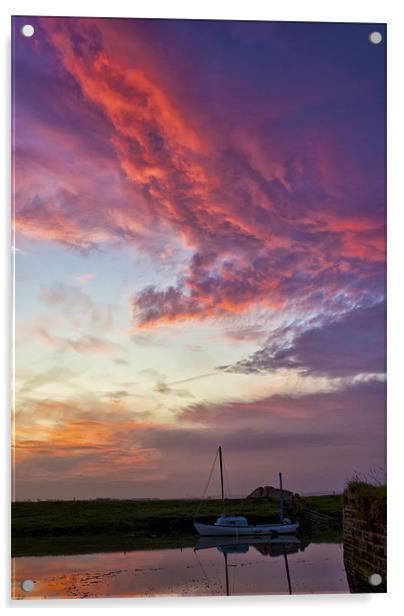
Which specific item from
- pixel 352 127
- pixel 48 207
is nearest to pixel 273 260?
pixel 352 127

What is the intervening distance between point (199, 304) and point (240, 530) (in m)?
0.94

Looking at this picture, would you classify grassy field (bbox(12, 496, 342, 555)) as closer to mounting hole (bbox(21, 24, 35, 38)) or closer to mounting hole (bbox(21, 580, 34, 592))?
mounting hole (bbox(21, 580, 34, 592))

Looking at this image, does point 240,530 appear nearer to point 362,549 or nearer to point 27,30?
point 362,549

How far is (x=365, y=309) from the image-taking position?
3.65 m

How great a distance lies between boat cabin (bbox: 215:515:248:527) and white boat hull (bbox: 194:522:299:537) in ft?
0.05

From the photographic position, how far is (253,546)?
351cm

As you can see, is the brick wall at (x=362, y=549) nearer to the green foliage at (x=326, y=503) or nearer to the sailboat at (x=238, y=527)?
the green foliage at (x=326, y=503)

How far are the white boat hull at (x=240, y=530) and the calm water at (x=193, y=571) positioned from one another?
40 mm

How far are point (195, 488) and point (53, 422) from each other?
65 centimetres

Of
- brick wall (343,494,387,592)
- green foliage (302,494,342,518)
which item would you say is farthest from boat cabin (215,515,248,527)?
brick wall (343,494,387,592)

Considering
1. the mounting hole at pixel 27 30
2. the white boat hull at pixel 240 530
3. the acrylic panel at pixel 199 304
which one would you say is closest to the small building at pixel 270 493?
the acrylic panel at pixel 199 304
